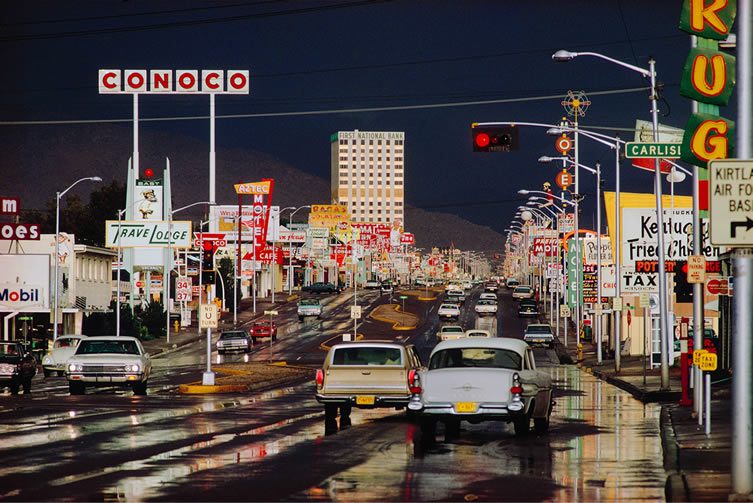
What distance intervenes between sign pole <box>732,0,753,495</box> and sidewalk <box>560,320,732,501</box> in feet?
2.41

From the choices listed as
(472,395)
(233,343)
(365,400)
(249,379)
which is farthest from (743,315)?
(233,343)

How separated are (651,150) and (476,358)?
858 centimetres

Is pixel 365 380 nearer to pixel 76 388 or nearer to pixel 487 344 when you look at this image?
pixel 487 344

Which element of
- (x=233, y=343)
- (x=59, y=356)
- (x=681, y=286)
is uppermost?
(x=681, y=286)

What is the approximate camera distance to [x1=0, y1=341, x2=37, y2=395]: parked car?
131ft

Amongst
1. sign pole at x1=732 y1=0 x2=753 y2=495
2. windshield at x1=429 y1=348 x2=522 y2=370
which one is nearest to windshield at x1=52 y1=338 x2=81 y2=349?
windshield at x1=429 y1=348 x2=522 y2=370

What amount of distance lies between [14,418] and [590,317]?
84.5m

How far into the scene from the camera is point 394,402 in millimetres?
27875

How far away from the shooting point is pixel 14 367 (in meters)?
40.2

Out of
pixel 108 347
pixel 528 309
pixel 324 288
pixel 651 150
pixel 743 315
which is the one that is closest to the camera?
pixel 743 315

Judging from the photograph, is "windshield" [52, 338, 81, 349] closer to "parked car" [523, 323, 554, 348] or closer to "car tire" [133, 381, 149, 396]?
"car tire" [133, 381, 149, 396]

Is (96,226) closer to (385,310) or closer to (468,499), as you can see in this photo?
(385,310)

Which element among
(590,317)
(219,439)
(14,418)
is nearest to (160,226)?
(14,418)

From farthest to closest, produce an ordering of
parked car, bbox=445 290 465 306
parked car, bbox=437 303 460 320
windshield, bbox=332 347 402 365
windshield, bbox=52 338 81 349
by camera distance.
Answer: parked car, bbox=445 290 465 306
parked car, bbox=437 303 460 320
windshield, bbox=52 338 81 349
windshield, bbox=332 347 402 365
